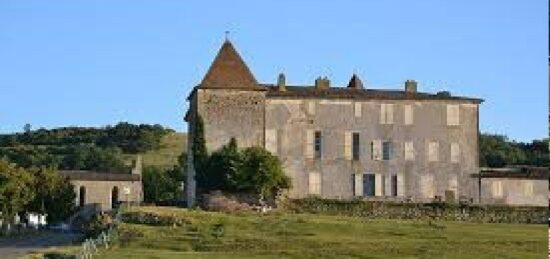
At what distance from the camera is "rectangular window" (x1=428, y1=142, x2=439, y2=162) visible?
229 feet

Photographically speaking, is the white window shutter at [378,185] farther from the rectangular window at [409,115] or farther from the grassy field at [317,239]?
the grassy field at [317,239]

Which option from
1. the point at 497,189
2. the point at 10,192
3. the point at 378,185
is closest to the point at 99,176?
the point at 10,192

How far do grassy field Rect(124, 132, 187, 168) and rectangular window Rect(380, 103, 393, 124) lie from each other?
83.5 metres

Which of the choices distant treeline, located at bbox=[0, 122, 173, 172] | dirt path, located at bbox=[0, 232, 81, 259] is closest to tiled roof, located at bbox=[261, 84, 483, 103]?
dirt path, located at bbox=[0, 232, 81, 259]

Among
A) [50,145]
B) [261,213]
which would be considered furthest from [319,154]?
[50,145]

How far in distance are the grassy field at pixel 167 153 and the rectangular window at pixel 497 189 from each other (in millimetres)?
85129

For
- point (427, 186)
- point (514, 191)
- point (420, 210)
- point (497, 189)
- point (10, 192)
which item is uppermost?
point (427, 186)

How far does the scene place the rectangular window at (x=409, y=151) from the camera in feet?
229

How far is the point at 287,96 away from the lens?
68.4m

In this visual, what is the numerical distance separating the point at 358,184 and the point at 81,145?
344 ft

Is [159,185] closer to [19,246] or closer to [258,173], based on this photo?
[258,173]

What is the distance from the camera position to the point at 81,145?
168 meters

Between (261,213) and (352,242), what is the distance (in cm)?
1476

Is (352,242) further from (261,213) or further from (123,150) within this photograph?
(123,150)
